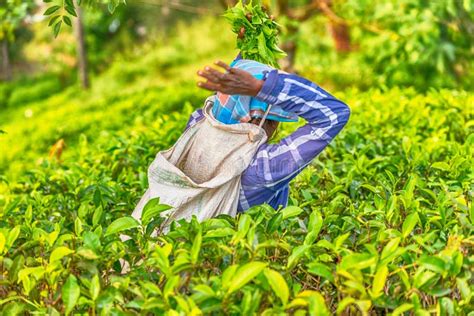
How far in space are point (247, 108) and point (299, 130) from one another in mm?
214

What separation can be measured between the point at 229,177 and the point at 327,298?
57 centimetres

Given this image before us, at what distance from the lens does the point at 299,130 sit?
2551 mm

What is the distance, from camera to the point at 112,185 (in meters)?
3.66

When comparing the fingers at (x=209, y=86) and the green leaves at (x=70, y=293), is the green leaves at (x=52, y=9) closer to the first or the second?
the fingers at (x=209, y=86)

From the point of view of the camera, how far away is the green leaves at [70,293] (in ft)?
6.50

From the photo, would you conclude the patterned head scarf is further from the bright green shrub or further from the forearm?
the bright green shrub

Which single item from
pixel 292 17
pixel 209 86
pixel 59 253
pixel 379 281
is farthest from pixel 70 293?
pixel 292 17

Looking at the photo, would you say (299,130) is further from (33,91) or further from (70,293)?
(33,91)

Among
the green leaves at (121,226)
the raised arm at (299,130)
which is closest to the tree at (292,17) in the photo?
the raised arm at (299,130)

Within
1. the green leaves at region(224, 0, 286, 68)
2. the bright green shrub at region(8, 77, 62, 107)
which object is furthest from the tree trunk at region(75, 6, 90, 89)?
the green leaves at region(224, 0, 286, 68)

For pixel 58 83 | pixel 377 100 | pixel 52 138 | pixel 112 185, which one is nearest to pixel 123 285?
pixel 112 185

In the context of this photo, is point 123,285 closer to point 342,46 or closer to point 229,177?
point 229,177

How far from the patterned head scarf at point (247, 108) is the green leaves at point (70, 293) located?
0.91 meters

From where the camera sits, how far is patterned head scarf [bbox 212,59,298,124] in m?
2.49
